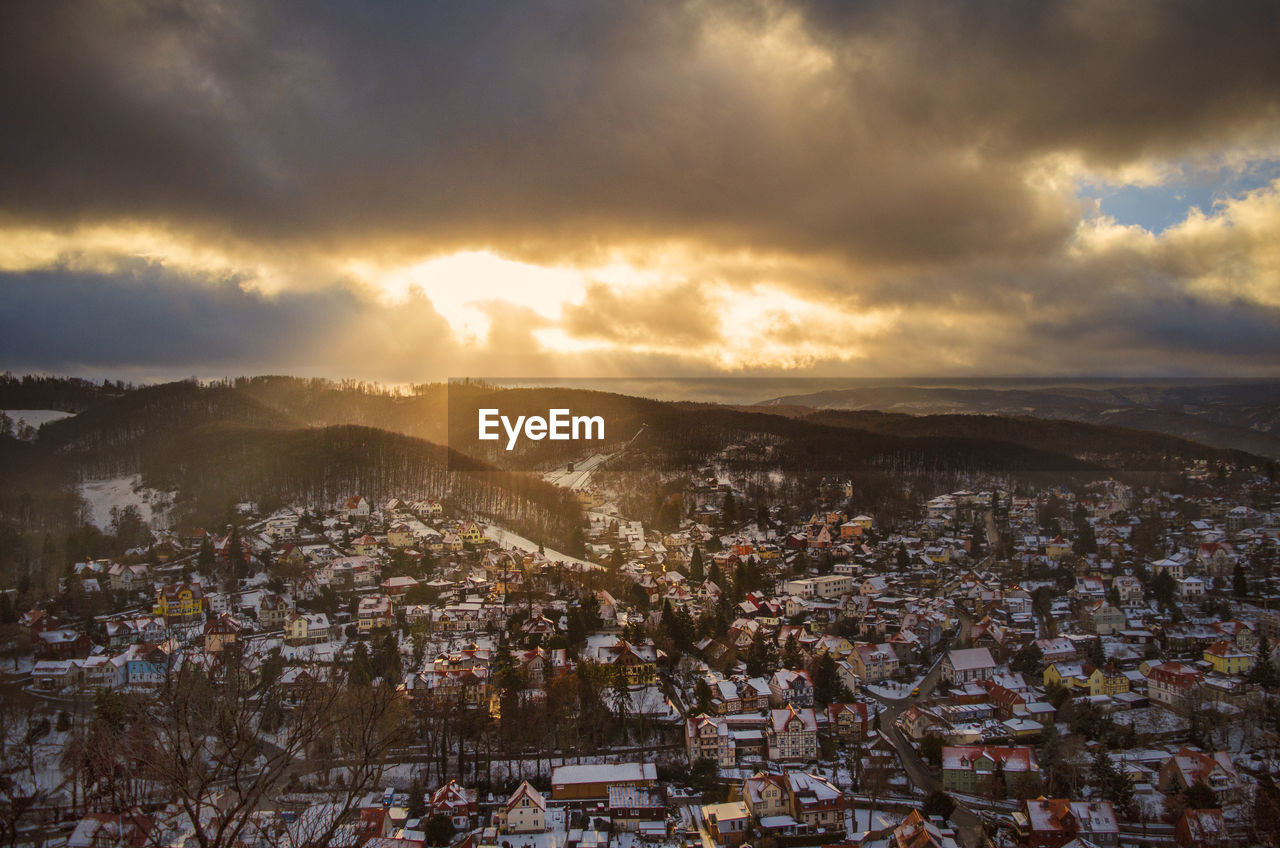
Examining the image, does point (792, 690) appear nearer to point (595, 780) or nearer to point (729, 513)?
→ point (595, 780)

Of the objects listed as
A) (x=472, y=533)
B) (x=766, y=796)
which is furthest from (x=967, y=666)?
(x=472, y=533)

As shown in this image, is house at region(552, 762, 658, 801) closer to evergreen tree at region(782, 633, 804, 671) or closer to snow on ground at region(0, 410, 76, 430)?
evergreen tree at region(782, 633, 804, 671)

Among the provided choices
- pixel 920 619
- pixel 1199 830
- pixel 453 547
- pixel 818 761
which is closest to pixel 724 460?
pixel 453 547

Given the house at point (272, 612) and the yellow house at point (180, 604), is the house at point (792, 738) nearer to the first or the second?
the house at point (272, 612)

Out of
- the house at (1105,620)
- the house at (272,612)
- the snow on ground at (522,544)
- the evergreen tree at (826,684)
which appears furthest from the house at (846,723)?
the house at (272,612)

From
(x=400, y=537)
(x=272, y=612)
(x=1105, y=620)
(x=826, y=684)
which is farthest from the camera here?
(x=400, y=537)

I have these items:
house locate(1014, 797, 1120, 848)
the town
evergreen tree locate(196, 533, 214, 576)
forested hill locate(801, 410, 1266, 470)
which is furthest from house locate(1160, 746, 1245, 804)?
forested hill locate(801, 410, 1266, 470)

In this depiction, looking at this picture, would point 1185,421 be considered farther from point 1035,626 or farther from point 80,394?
point 80,394
